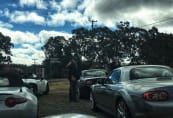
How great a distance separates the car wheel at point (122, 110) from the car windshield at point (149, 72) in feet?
2.03

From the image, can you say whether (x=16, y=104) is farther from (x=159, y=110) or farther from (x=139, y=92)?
(x=159, y=110)

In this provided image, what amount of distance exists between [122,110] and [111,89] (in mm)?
933

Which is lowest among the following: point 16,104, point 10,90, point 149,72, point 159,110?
point 159,110

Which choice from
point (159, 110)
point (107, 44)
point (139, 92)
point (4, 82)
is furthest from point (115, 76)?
point (107, 44)

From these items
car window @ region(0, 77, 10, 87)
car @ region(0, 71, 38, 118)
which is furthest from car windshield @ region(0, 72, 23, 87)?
car @ region(0, 71, 38, 118)

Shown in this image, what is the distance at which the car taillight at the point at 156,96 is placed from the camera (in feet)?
23.6

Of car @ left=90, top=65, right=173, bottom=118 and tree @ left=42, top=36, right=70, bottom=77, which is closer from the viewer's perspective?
car @ left=90, top=65, right=173, bottom=118

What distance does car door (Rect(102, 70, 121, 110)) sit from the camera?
348 inches

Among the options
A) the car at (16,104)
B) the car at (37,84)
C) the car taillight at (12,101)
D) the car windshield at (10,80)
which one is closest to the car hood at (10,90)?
the car at (16,104)

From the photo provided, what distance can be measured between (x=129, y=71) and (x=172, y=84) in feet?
4.95

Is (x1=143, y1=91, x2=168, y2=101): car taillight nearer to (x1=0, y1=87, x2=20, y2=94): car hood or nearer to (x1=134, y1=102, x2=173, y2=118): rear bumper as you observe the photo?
(x1=134, y1=102, x2=173, y2=118): rear bumper

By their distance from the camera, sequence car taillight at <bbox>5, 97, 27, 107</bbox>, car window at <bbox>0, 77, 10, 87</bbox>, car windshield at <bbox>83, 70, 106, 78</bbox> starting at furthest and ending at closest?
car windshield at <bbox>83, 70, 106, 78</bbox>, car window at <bbox>0, 77, 10, 87</bbox>, car taillight at <bbox>5, 97, 27, 107</bbox>

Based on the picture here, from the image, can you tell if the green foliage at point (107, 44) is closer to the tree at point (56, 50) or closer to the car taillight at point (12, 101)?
the tree at point (56, 50)

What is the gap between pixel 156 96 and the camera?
7227 mm
